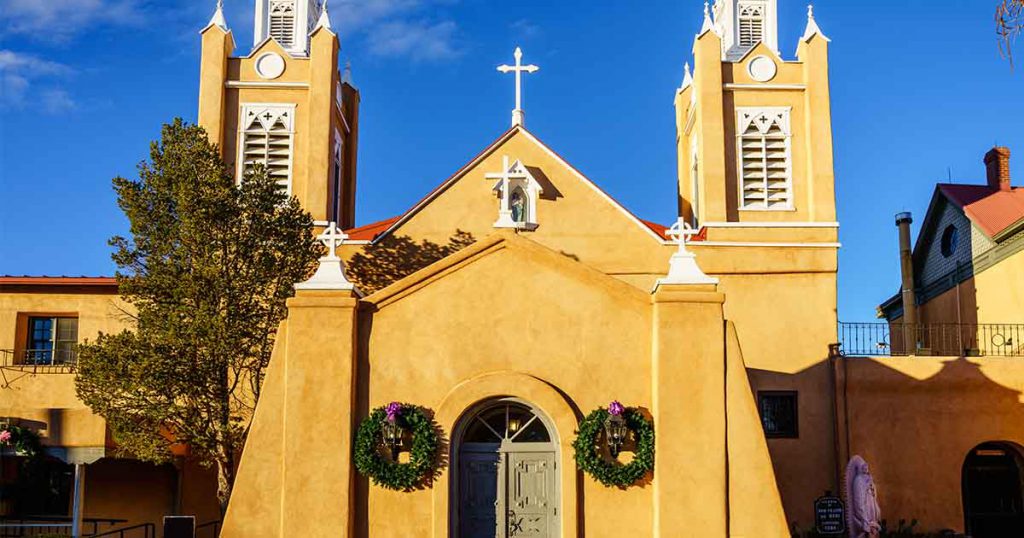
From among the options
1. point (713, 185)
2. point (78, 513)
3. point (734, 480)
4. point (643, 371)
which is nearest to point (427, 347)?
point (643, 371)

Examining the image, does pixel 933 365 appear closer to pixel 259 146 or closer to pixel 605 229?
pixel 605 229

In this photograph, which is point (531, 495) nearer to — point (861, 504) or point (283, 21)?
point (861, 504)

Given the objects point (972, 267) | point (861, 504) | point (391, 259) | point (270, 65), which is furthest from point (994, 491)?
point (270, 65)

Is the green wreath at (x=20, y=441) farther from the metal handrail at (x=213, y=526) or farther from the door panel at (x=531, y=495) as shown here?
the door panel at (x=531, y=495)

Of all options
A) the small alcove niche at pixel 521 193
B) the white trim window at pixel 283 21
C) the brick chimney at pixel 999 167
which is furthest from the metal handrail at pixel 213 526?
the brick chimney at pixel 999 167

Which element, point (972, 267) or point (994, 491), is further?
point (972, 267)

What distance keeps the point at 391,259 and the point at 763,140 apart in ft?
32.5

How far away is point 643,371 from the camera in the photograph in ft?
60.5

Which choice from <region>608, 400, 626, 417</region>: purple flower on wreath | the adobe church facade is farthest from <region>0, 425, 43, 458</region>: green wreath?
<region>608, 400, 626, 417</region>: purple flower on wreath

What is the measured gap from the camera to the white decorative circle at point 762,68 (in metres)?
29.5

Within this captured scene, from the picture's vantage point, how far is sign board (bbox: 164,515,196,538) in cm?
2017

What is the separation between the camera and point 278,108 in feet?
96.7

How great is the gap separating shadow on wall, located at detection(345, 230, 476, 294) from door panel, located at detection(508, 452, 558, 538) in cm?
952

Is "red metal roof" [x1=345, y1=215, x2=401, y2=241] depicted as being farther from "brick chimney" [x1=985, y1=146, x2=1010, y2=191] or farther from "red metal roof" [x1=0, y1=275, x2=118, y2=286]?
"brick chimney" [x1=985, y1=146, x2=1010, y2=191]
